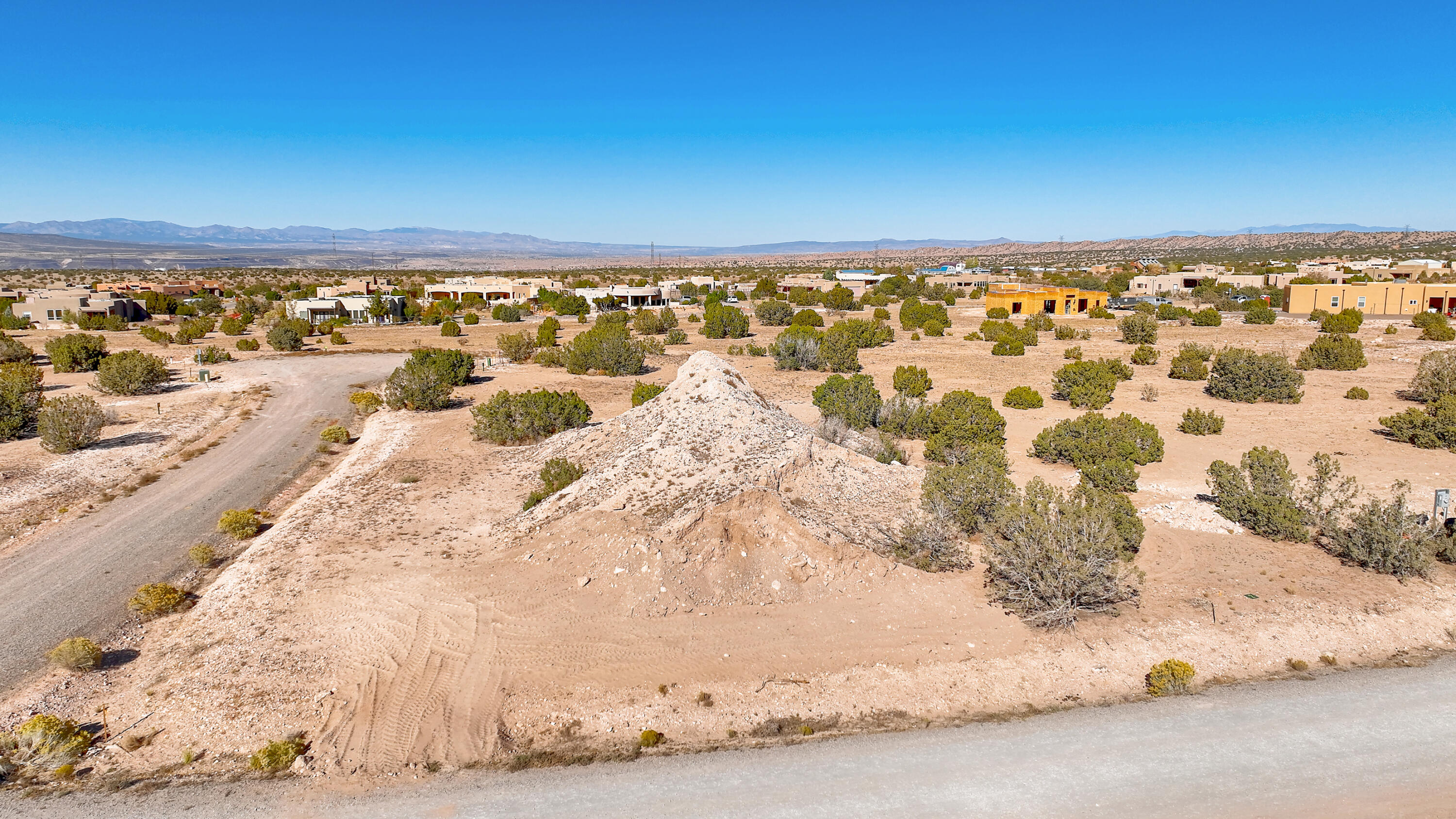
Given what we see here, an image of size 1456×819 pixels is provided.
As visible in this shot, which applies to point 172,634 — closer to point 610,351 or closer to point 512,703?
point 512,703

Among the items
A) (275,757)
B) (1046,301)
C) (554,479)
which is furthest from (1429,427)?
(1046,301)

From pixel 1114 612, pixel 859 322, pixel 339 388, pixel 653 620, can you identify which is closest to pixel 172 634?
pixel 653 620

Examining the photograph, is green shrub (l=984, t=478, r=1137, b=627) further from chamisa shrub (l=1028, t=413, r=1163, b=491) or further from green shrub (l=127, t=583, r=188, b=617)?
green shrub (l=127, t=583, r=188, b=617)

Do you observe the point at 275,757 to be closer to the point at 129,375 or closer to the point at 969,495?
the point at 969,495

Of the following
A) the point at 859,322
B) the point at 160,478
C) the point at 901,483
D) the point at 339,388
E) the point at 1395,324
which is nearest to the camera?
the point at 901,483

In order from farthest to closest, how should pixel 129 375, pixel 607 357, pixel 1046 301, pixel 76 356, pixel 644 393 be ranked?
pixel 1046 301, pixel 76 356, pixel 607 357, pixel 129 375, pixel 644 393
